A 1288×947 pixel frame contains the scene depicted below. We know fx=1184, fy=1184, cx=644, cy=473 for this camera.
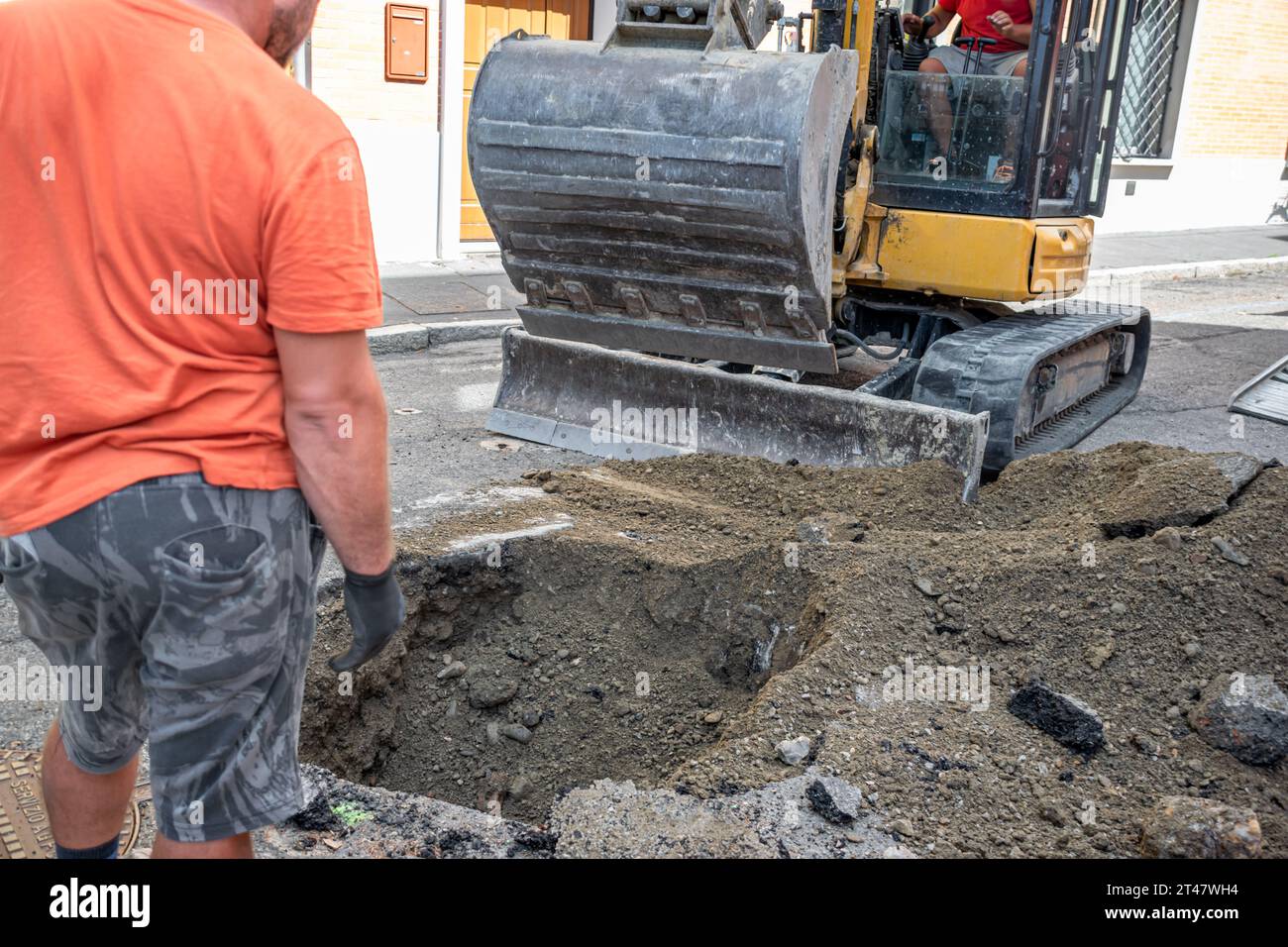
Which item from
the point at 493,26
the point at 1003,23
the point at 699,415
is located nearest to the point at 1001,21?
the point at 1003,23

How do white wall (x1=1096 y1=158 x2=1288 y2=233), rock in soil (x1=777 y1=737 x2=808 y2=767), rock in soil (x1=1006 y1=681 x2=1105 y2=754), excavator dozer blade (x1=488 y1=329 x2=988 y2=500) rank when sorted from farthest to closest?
1. white wall (x1=1096 y1=158 x2=1288 y2=233)
2. excavator dozer blade (x1=488 y1=329 x2=988 y2=500)
3. rock in soil (x1=1006 y1=681 x2=1105 y2=754)
4. rock in soil (x1=777 y1=737 x2=808 y2=767)

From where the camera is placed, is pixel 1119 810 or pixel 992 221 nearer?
pixel 1119 810

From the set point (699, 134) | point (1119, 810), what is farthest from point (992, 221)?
point (1119, 810)

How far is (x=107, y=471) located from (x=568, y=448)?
421 centimetres

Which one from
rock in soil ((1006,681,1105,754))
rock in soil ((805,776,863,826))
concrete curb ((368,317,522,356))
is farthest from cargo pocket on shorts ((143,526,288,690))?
concrete curb ((368,317,522,356))

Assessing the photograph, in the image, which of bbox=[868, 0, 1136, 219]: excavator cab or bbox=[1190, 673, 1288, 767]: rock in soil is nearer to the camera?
bbox=[1190, 673, 1288, 767]: rock in soil

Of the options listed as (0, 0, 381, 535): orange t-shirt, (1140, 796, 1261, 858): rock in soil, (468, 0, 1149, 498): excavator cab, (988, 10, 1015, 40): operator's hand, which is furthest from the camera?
(988, 10, 1015, 40): operator's hand

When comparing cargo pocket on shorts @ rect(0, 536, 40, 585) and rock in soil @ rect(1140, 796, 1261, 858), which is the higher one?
cargo pocket on shorts @ rect(0, 536, 40, 585)

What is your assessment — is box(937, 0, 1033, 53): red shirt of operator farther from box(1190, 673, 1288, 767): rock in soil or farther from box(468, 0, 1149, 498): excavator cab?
box(1190, 673, 1288, 767): rock in soil

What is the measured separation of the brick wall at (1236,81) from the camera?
1708 cm

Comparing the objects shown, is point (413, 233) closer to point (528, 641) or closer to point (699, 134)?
point (699, 134)

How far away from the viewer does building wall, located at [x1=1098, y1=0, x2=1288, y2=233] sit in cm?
1691

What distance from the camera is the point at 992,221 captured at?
229 inches

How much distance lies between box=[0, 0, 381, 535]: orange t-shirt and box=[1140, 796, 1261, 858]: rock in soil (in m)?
2.06
